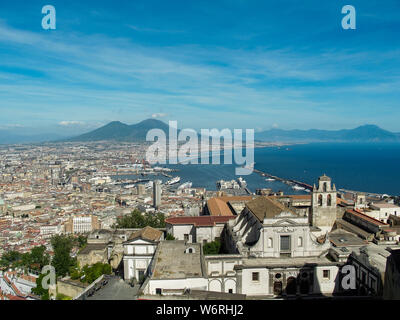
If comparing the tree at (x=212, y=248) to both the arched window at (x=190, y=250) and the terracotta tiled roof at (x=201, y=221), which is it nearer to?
the terracotta tiled roof at (x=201, y=221)

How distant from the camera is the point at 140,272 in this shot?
54.2 ft

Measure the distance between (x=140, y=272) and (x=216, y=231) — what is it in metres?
5.38

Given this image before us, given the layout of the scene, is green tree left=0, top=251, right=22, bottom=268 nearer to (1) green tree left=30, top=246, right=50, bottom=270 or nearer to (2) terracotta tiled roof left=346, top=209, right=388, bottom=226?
(1) green tree left=30, top=246, right=50, bottom=270

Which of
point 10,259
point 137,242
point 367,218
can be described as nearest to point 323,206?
point 367,218

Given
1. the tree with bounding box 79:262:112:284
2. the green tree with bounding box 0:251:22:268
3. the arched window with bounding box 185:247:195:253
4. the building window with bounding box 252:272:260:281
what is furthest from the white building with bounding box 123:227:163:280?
the green tree with bounding box 0:251:22:268

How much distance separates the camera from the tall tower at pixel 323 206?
2058 centimetres

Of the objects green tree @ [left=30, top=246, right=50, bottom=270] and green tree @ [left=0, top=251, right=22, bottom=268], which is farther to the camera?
green tree @ [left=0, top=251, right=22, bottom=268]

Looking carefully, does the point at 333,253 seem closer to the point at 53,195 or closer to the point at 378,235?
the point at 378,235

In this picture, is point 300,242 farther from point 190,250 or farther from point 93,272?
point 93,272

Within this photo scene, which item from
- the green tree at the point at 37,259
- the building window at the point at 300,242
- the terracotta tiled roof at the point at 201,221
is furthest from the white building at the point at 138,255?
the green tree at the point at 37,259

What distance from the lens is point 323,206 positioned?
67.8ft

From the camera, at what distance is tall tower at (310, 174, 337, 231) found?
2058 cm

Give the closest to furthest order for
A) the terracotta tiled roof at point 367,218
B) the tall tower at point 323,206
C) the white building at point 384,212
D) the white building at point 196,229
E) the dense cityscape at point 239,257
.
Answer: the dense cityscape at point 239,257 < the terracotta tiled roof at point 367,218 < the white building at point 196,229 < the tall tower at point 323,206 < the white building at point 384,212
